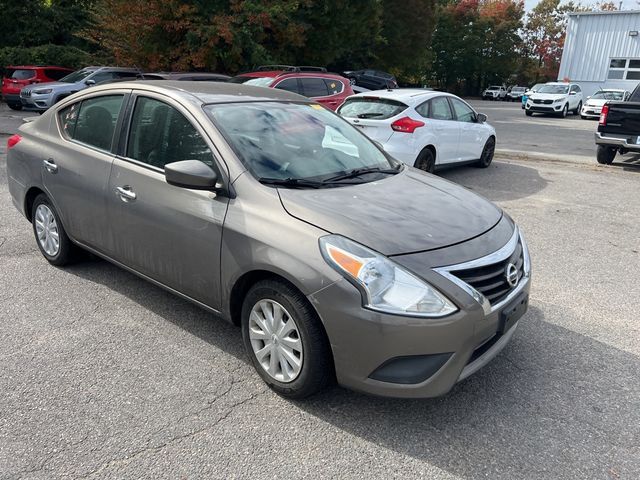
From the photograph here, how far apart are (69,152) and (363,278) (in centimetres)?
297

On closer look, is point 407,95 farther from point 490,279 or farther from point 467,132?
point 490,279

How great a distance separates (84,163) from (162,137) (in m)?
0.88

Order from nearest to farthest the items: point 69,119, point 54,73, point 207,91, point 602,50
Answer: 1. point 207,91
2. point 69,119
3. point 54,73
4. point 602,50

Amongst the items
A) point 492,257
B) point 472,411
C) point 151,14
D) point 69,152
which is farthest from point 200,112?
point 151,14

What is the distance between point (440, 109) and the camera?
362 inches

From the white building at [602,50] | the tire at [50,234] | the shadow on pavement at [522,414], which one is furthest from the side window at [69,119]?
the white building at [602,50]

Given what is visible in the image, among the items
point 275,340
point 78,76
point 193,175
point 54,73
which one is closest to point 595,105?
point 78,76

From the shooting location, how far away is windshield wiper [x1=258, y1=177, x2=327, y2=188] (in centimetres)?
324

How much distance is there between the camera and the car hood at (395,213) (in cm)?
284

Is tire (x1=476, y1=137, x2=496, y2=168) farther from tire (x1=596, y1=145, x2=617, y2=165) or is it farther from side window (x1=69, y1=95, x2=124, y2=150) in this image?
side window (x1=69, y1=95, x2=124, y2=150)

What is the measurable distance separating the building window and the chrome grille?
133 ft

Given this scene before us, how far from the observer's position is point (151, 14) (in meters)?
18.2

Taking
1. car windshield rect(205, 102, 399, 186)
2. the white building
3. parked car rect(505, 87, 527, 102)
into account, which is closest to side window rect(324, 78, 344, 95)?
car windshield rect(205, 102, 399, 186)

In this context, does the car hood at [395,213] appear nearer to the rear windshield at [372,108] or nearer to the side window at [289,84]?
the rear windshield at [372,108]
